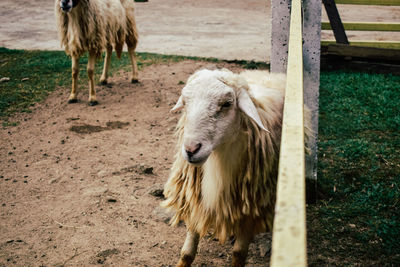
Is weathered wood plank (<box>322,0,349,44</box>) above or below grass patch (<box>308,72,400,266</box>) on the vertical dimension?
above

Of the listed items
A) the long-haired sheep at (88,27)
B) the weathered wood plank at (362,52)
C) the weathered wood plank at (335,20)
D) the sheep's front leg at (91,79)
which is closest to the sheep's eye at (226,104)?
the long-haired sheep at (88,27)

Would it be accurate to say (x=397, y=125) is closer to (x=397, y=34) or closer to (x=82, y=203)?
(x=82, y=203)

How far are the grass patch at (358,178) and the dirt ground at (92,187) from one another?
1.73 feet

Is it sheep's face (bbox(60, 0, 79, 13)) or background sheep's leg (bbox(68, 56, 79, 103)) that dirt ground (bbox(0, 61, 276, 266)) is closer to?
background sheep's leg (bbox(68, 56, 79, 103))

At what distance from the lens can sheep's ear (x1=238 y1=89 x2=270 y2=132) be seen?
2192 millimetres

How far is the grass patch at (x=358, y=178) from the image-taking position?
279 centimetres

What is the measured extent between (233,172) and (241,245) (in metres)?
0.50

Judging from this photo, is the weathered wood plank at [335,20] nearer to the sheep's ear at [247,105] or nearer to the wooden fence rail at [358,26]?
the wooden fence rail at [358,26]

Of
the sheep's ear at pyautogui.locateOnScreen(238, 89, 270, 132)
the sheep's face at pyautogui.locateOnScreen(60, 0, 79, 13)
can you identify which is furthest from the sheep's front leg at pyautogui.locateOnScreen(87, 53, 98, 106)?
the sheep's ear at pyautogui.locateOnScreen(238, 89, 270, 132)

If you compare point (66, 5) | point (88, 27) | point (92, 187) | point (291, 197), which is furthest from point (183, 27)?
point (291, 197)

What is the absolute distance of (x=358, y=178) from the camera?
3.61 m

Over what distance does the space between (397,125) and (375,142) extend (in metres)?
0.58

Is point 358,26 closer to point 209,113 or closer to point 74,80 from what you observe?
point 74,80

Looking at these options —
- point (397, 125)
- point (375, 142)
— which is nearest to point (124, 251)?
point (375, 142)
